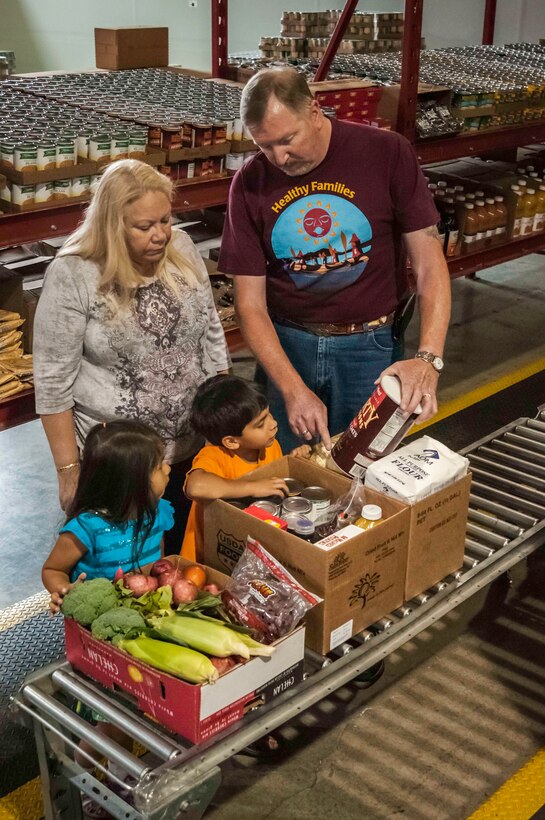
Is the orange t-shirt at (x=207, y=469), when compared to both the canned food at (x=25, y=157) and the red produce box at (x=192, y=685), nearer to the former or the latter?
the red produce box at (x=192, y=685)

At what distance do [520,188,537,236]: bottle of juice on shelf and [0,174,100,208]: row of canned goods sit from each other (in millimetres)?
3252

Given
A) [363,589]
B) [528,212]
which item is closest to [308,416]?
[363,589]

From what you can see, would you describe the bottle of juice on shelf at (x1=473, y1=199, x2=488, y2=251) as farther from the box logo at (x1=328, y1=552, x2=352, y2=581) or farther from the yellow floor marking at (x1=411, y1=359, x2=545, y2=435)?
the box logo at (x1=328, y1=552, x2=352, y2=581)

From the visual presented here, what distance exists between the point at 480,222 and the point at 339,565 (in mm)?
4230

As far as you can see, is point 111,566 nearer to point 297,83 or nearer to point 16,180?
point 297,83

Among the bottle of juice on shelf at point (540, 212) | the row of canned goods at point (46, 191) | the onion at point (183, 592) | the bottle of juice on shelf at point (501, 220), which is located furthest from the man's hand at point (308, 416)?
the bottle of juice on shelf at point (540, 212)

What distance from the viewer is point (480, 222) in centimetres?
601

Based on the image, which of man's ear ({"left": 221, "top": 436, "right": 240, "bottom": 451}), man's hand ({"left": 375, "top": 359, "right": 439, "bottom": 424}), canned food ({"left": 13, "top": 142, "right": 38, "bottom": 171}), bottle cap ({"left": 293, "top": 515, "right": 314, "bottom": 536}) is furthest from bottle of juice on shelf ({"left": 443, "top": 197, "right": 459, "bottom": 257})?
bottle cap ({"left": 293, "top": 515, "right": 314, "bottom": 536})

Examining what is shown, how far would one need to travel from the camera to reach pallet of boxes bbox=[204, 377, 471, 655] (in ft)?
7.38

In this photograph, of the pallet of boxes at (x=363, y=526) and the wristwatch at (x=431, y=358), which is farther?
the wristwatch at (x=431, y=358)

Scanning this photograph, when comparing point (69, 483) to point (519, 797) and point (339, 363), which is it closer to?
point (339, 363)

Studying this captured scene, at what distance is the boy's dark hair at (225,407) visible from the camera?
113 inches

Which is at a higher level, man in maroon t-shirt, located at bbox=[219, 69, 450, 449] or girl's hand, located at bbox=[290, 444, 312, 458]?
man in maroon t-shirt, located at bbox=[219, 69, 450, 449]

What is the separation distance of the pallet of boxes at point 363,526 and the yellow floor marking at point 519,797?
2.87ft
